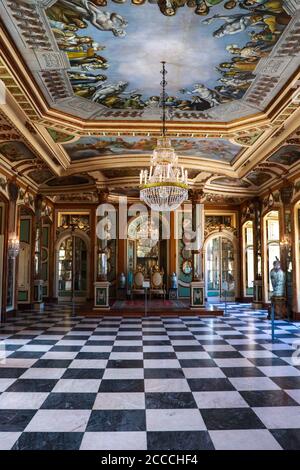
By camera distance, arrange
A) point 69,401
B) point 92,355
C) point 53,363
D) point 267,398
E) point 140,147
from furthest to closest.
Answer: point 140,147, point 92,355, point 53,363, point 267,398, point 69,401

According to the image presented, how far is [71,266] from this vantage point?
14602 millimetres

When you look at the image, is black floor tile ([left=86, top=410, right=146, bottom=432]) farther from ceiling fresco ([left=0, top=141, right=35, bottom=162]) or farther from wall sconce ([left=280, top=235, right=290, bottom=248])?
wall sconce ([left=280, top=235, right=290, bottom=248])

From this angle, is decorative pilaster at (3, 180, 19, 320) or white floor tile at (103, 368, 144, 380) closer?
white floor tile at (103, 368, 144, 380)

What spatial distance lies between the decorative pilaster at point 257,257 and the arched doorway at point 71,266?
629 cm

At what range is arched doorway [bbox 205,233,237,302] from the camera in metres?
14.7

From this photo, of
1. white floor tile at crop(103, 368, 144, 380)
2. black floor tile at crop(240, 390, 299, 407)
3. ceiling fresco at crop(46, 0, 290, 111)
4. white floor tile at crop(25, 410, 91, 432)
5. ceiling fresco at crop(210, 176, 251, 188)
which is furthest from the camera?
ceiling fresco at crop(210, 176, 251, 188)

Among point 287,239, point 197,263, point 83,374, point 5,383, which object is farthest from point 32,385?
point 287,239

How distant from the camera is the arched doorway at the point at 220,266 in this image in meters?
14.7

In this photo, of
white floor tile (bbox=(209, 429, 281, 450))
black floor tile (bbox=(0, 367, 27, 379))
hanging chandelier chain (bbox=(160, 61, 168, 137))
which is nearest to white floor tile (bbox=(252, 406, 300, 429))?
white floor tile (bbox=(209, 429, 281, 450))

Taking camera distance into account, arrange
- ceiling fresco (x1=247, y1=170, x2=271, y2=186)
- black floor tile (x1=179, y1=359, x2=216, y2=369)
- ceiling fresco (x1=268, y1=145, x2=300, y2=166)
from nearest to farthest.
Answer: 1. black floor tile (x1=179, y1=359, x2=216, y2=369)
2. ceiling fresco (x1=268, y1=145, x2=300, y2=166)
3. ceiling fresco (x1=247, y1=170, x2=271, y2=186)

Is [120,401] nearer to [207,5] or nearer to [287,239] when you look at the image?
[207,5]

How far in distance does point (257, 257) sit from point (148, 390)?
9165 millimetres

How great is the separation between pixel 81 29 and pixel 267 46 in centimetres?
241

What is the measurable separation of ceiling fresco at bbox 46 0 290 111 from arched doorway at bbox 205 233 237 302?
8.88 metres
